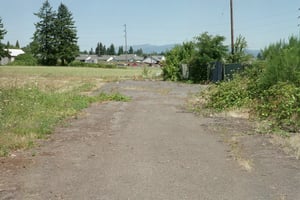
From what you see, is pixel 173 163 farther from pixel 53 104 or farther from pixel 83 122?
pixel 53 104

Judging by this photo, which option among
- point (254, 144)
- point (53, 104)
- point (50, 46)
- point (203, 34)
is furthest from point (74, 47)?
point (254, 144)

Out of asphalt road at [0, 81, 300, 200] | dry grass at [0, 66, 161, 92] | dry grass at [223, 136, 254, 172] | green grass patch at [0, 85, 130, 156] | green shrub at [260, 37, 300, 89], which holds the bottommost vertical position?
dry grass at [223, 136, 254, 172]

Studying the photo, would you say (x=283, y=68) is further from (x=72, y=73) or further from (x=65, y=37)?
(x=65, y=37)

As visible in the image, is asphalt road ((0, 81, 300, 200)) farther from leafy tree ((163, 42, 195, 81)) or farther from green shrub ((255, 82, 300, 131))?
leafy tree ((163, 42, 195, 81))

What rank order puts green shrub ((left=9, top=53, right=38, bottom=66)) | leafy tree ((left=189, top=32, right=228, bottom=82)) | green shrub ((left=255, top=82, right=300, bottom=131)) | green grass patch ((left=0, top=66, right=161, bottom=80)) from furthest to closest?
green shrub ((left=9, top=53, right=38, bottom=66)) < green grass patch ((left=0, top=66, right=161, bottom=80)) < leafy tree ((left=189, top=32, right=228, bottom=82)) < green shrub ((left=255, top=82, right=300, bottom=131))

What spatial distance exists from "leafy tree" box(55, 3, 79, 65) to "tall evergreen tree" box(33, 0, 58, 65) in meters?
1.03

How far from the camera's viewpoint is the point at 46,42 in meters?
102

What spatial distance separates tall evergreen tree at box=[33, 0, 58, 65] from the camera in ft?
332

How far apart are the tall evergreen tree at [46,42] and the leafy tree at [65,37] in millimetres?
1031

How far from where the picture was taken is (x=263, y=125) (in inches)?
468

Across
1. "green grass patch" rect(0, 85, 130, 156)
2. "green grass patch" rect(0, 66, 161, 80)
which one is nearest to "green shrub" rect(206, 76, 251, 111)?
"green grass patch" rect(0, 85, 130, 156)

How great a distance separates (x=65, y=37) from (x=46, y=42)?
16.3ft

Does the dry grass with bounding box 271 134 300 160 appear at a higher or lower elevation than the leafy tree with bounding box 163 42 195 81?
lower

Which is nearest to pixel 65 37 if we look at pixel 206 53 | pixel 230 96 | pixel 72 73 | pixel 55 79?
pixel 72 73
